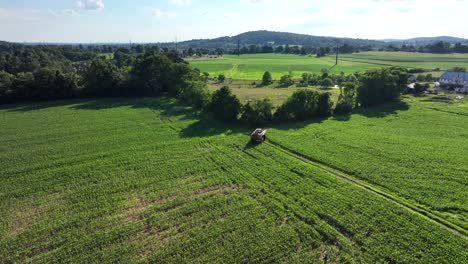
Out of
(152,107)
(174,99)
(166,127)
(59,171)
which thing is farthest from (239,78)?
(59,171)

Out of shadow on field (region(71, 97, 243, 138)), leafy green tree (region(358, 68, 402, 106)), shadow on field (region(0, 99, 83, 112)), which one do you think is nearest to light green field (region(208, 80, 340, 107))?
leafy green tree (region(358, 68, 402, 106))

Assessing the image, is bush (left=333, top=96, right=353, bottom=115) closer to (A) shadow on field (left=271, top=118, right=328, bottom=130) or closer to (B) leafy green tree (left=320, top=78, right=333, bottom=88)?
(A) shadow on field (left=271, top=118, right=328, bottom=130)

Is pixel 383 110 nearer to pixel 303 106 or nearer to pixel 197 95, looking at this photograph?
pixel 303 106

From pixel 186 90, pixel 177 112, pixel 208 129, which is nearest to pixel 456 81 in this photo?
pixel 186 90

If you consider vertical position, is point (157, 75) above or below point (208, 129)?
above

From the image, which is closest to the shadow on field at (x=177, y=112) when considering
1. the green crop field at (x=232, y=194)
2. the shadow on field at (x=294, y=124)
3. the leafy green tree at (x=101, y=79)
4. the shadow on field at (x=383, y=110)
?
the green crop field at (x=232, y=194)

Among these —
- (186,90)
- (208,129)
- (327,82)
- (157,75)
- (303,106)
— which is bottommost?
(208,129)
